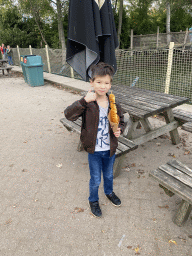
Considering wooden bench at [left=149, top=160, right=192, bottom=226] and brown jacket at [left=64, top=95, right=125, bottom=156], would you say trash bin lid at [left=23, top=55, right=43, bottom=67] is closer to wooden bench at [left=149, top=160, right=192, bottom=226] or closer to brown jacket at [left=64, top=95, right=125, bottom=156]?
brown jacket at [left=64, top=95, right=125, bottom=156]

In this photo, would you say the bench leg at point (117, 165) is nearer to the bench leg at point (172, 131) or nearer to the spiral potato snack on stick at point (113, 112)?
the spiral potato snack on stick at point (113, 112)

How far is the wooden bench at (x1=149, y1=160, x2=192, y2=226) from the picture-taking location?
1.93 meters

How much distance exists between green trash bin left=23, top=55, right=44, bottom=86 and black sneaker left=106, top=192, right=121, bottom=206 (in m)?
7.89

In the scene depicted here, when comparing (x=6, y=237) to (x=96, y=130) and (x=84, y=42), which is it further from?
(x=84, y=42)

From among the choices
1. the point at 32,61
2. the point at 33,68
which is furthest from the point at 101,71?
the point at 33,68

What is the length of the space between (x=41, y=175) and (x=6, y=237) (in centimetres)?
113

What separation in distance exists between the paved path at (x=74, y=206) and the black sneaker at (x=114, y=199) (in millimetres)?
68

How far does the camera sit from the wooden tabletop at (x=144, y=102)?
2.86 m

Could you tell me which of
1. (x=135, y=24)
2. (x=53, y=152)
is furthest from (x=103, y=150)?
(x=135, y=24)

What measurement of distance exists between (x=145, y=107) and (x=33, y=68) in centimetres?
748

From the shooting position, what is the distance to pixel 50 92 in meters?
8.55

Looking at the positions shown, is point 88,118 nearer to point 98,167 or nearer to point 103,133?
point 103,133

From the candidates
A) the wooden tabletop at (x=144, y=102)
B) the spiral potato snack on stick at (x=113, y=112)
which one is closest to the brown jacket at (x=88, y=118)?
the spiral potato snack on stick at (x=113, y=112)

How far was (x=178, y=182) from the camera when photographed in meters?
2.02
